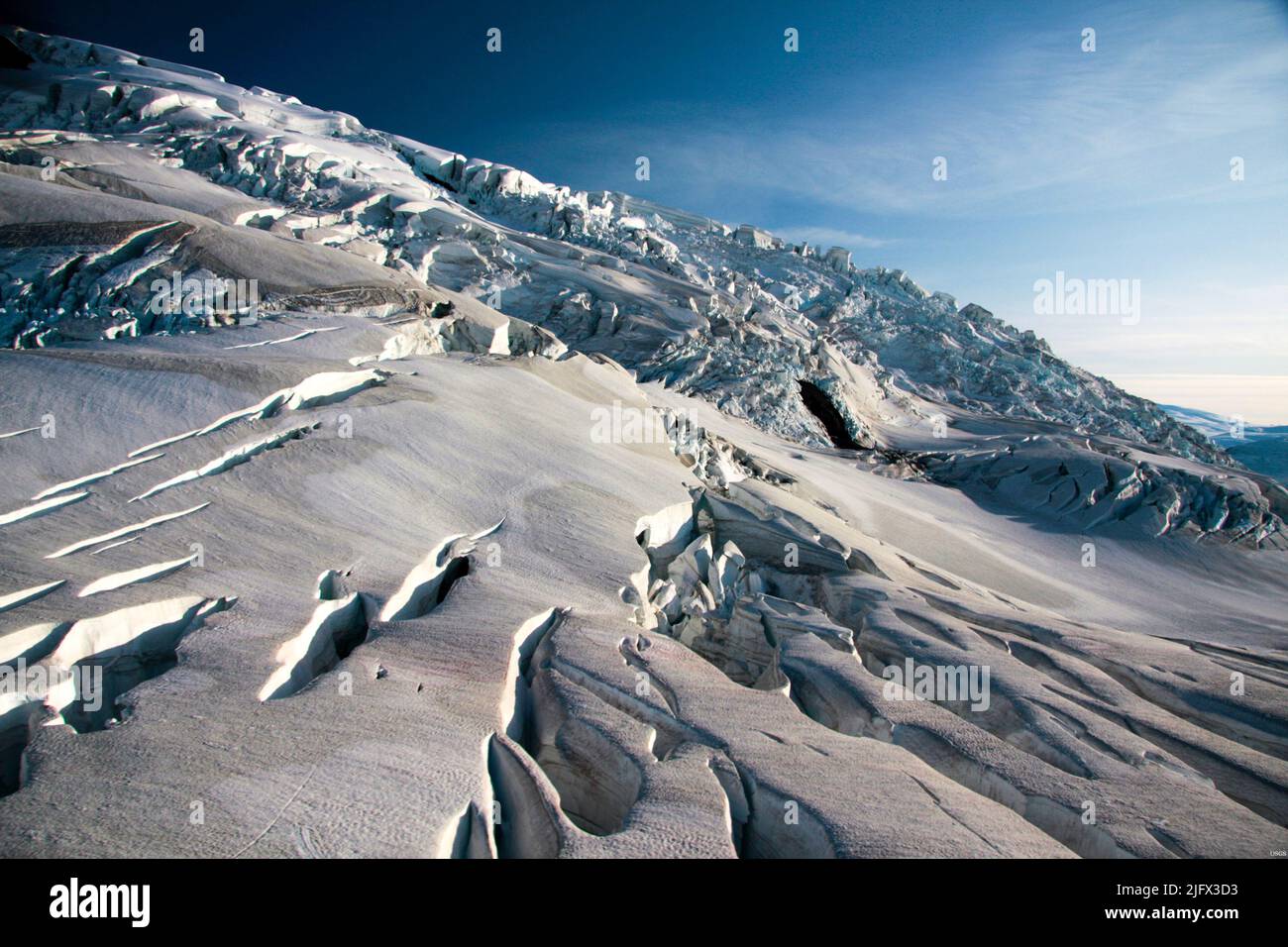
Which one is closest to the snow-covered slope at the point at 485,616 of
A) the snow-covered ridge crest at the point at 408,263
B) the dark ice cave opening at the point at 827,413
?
the snow-covered ridge crest at the point at 408,263

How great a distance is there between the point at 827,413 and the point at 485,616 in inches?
994

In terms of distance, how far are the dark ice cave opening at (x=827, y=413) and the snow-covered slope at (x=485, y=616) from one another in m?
8.74

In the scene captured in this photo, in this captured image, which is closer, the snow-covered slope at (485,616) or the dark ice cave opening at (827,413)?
the snow-covered slope at (485,616)

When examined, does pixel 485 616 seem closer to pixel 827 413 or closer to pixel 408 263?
pixel 827 413

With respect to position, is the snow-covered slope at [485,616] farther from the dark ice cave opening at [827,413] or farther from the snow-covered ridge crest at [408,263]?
the dark ice cave opening at [827,413]

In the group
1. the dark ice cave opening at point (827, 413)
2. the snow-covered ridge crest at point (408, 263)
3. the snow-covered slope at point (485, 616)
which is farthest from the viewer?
the dark ice cave opening at point (827, 413)

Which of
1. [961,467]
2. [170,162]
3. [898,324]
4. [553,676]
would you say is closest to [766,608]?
[553,676]

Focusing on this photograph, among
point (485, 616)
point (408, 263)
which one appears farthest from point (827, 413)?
point (485, 616)

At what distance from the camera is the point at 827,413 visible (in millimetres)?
28875

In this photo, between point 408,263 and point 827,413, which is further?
point 827,413

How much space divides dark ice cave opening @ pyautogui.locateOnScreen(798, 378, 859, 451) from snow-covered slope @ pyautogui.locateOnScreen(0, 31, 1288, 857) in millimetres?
8738

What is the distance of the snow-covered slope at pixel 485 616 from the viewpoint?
4.16m

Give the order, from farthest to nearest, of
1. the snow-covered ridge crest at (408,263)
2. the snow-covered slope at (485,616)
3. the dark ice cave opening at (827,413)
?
the dark ice cave opening at (827,413)
the snow-covered ridge crest at (408,263)
the snow-covered slope at (485,616)

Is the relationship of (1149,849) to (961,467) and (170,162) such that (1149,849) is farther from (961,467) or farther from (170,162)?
(170,162)
